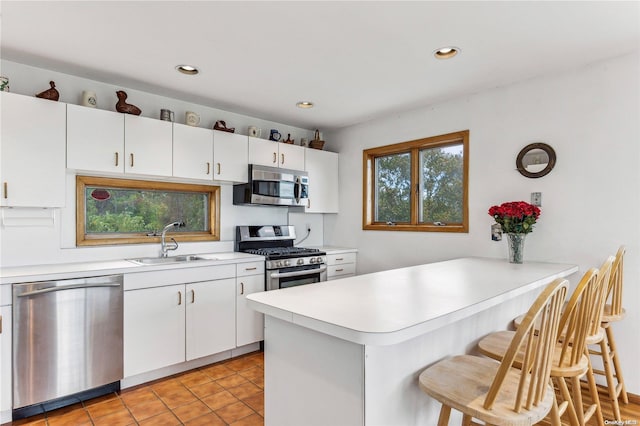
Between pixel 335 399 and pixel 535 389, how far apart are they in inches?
27.4

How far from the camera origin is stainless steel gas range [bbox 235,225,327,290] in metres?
3.44

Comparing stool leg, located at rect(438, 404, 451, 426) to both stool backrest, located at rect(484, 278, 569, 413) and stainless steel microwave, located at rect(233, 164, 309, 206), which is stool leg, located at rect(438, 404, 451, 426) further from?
stainless steel microwave, located at rect(233, 164, 309, 206)

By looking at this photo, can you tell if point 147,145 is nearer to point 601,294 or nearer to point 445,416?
point 445,416

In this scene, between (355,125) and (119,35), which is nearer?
(119,35)

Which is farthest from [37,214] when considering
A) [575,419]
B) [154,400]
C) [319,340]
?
[575,419]

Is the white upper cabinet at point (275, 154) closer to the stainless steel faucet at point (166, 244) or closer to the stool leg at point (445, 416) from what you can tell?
the stainless steel faucet at point (166, 244)

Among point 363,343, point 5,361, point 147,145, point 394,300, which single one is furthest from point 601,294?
point 5,361

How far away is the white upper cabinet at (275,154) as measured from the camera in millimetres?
3727

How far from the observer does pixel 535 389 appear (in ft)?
4.11

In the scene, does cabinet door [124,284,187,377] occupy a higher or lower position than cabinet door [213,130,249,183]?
lower

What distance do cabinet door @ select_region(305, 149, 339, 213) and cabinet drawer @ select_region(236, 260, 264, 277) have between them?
1063 mm

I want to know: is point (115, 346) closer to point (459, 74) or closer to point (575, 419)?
point (575, 419)

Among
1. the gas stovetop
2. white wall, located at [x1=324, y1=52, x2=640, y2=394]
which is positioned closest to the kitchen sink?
the gas stovetop

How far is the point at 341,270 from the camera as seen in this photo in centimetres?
412
